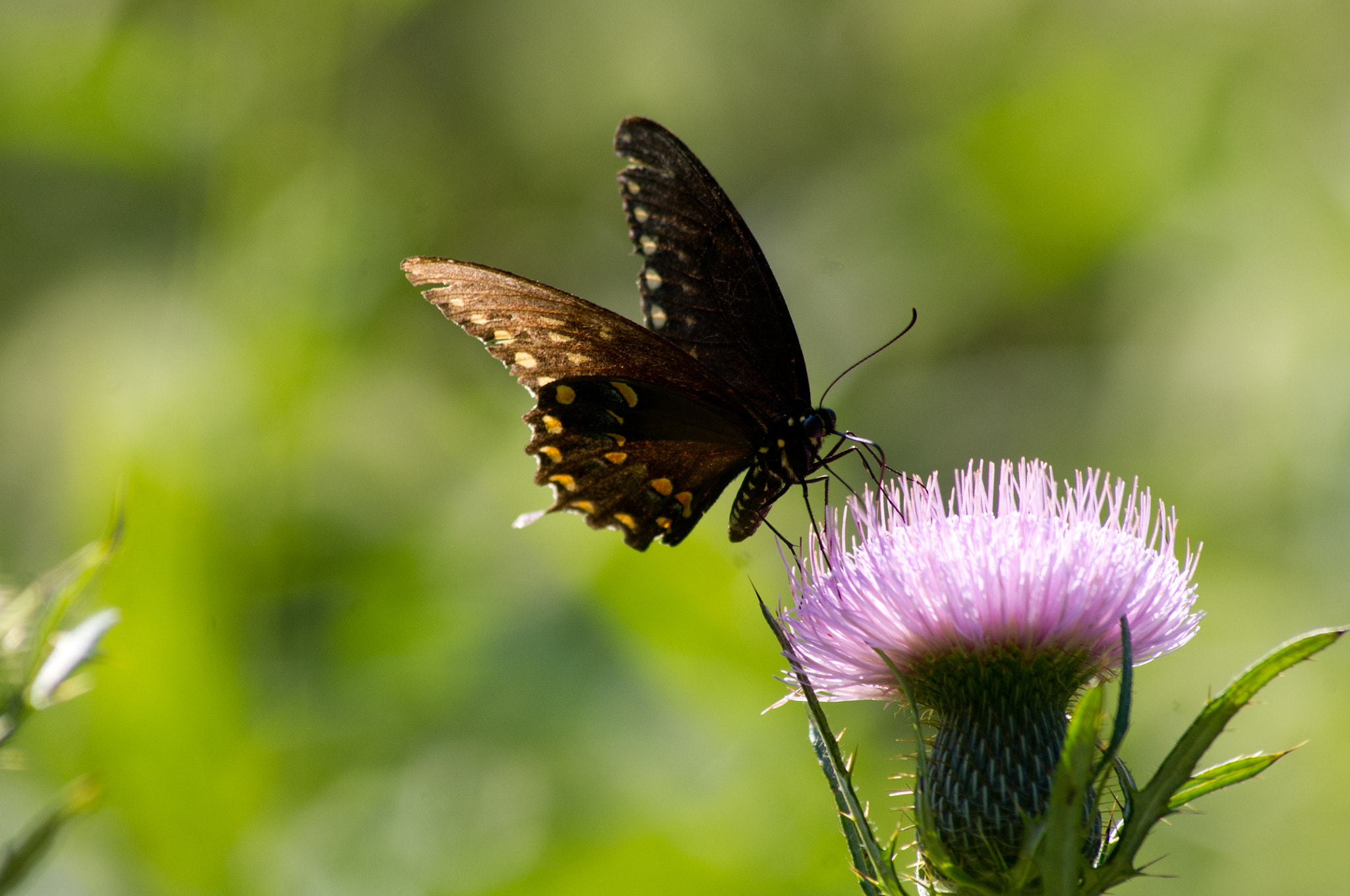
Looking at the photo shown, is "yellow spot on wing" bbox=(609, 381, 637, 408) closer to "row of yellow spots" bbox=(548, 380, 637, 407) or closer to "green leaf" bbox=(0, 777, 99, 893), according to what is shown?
"row of yellow spots" bbox=(548, 380, 637, 407)

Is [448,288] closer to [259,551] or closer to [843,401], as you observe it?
[259,551]

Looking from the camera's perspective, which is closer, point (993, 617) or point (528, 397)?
point (993, 617)

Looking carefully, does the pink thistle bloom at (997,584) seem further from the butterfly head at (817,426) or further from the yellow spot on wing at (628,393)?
the yellow spot on wing at (628,393)

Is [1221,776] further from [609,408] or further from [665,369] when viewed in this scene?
[609,408]

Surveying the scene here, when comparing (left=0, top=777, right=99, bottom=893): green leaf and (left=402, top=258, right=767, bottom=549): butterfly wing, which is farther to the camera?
(left=402, top=258, right=767, bottom=549): butterfly wing

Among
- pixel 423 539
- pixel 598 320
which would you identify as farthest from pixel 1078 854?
pixel 423 539

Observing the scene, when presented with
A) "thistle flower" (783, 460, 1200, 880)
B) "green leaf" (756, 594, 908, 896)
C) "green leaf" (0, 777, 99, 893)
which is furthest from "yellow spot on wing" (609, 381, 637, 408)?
"green leaf" (0, 777, 99, 893)

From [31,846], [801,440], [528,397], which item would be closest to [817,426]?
[801,440]
